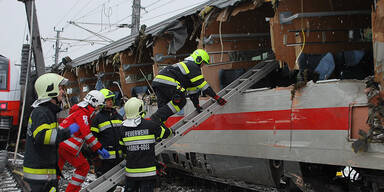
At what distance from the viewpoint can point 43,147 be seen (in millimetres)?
3807

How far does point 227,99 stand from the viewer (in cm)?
547

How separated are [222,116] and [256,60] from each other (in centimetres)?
153

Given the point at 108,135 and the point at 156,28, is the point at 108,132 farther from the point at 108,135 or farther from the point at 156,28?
the point at 156,28

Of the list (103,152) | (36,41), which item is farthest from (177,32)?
(36,41)

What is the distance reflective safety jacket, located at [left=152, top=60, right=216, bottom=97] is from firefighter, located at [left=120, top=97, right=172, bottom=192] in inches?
39.4

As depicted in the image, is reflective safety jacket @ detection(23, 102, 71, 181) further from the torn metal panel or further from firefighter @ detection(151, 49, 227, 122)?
the torn metal panel

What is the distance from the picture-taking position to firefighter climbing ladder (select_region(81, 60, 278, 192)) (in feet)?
16.2

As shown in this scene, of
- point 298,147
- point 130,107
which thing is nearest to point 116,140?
point 130,107

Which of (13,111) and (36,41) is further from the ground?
(36,41)

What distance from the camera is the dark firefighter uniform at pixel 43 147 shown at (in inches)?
144

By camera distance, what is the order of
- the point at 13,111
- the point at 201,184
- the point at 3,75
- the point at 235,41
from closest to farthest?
1. the point at 235,41
2. the point at 201,184
3. the point at 13,111
4. the point at 3,75

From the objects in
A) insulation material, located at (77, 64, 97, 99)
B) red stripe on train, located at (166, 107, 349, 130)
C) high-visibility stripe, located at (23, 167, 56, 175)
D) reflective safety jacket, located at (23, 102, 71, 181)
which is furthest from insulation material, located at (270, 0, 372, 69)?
insulation material, located at (77, 64, 97, 99)

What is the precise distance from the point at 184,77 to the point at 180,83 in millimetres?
113

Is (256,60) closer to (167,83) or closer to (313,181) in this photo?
(167,83)
